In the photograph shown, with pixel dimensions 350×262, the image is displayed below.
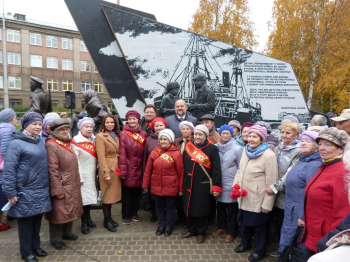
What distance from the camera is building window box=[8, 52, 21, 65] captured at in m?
30.6

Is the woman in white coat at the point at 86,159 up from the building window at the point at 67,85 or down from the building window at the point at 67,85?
down

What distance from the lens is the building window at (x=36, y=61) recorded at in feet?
104

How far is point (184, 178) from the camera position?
3.67 m

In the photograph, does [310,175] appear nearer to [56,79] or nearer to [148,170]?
[148,170]

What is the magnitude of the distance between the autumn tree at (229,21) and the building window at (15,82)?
23323mm

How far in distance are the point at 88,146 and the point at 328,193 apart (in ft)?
10.0

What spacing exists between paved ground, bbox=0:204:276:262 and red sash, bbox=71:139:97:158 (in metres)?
1.25

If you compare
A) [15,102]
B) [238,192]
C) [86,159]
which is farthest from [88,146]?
[15,102]

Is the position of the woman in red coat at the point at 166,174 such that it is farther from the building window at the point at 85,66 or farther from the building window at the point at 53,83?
the building window at the point at 85,66

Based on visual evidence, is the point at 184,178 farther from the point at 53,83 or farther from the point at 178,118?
the point at 53,83

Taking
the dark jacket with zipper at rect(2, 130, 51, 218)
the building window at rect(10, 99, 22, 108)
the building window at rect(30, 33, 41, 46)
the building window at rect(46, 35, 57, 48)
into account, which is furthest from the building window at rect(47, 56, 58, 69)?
the dark jacket with zipper at rect(2, 130, 51, 218)

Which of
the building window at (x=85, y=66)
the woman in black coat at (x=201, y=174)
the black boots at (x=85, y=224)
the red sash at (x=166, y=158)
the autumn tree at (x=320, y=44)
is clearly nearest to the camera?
the woman in black coat at (x=201, y=174)

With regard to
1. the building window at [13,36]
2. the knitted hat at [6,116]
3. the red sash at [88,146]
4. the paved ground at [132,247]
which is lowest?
the paved ground at [132,247]

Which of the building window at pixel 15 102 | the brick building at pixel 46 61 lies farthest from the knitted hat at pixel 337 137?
the building window at pixel 15 102
